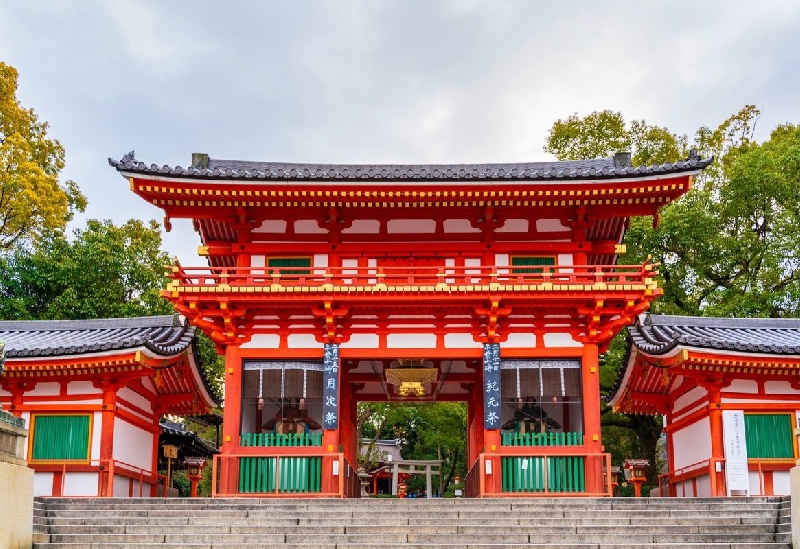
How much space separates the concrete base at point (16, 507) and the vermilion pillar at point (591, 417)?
1012 centimetres

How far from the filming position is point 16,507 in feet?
37.9

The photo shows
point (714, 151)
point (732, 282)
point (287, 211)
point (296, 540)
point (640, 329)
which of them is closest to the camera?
point (296, 540)

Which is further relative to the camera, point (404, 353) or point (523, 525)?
point (404, 353)

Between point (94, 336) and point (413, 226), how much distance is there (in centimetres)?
848

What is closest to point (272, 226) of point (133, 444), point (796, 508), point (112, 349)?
point (112, 349)

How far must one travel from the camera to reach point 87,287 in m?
31.2

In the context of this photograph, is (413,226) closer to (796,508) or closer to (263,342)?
(263,342)

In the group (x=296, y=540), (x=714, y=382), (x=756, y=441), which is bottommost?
(x=296, y=540)

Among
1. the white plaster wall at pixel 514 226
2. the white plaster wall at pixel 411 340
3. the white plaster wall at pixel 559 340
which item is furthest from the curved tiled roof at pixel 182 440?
the white plaster wall at pixel 559 340

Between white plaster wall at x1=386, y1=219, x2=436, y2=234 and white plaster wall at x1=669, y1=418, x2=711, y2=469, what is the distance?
7141 mm

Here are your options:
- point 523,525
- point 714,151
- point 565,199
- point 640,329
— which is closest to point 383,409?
point 714,151

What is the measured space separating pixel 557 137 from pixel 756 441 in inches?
869

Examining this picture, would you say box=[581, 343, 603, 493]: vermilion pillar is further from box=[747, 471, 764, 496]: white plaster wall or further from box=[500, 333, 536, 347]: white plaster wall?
box=[747, 471, 764, 496]: white plaster wall

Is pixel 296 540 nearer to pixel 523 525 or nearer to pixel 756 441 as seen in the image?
pixel 523 525
